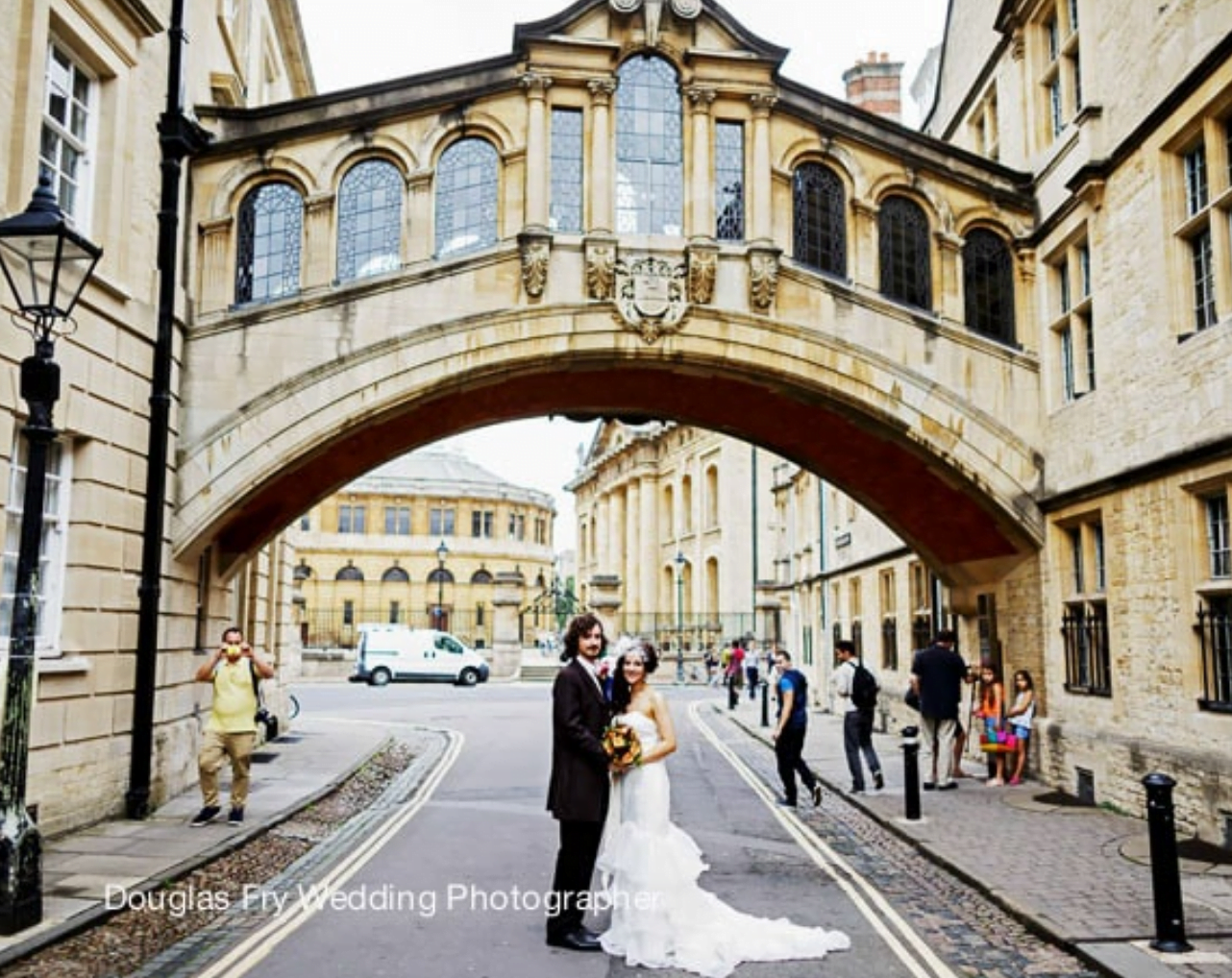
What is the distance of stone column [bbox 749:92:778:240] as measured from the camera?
14.6 meters

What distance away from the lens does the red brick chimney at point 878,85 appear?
36.9 meters

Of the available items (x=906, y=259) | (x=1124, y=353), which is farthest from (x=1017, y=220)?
(x=1124, y=353)

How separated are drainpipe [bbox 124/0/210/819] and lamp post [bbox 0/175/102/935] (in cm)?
442

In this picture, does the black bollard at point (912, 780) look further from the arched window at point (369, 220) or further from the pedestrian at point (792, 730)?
the arched window at point (369, 220)

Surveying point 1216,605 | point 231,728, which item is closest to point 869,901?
point 1216,605

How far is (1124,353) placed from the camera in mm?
12180

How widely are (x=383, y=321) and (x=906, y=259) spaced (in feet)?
22.2

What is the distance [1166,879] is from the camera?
6.80 metres

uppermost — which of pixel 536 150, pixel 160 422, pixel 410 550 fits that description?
pixel 536 150

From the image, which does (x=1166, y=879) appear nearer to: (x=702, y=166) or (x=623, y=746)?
(x=623, y=746)

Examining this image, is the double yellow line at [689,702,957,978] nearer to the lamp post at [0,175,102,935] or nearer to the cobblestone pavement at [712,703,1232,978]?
the cobblestone pavement at [712,703,1232,978]

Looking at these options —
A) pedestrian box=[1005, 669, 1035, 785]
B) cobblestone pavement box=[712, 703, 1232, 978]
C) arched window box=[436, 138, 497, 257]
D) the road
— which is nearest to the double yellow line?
the road

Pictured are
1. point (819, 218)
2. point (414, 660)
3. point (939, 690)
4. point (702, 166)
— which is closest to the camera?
point (939, 690)

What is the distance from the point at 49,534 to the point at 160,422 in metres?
2.10
